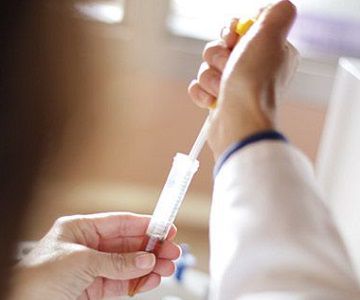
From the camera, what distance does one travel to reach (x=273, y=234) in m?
0.50

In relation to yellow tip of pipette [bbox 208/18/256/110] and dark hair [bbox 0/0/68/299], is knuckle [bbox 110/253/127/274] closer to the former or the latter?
yellow tip of pipette [bbox 208/18/256/110]

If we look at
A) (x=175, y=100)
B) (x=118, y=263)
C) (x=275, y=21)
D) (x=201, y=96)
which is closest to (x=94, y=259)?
(x=118, y=263)

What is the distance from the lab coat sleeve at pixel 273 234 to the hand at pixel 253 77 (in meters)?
0.05

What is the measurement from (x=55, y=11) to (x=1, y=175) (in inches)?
3.4

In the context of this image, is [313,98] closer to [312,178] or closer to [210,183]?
[210,183]

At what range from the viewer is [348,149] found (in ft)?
3.66

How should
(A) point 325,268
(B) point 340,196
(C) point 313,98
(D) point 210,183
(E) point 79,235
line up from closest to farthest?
(A) point 325,268
(E) point 79,235
(B) point 340,196
(C) point 313,98
(D) point 210,183

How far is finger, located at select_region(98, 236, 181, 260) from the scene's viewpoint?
0.77 metres

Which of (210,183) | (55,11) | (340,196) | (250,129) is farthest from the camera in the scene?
(210,183)

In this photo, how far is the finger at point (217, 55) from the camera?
2.40ft

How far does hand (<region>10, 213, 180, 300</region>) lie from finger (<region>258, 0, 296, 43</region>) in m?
0.27

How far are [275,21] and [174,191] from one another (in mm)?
225

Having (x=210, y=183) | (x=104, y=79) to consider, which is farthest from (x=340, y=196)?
(x=104, y=79)

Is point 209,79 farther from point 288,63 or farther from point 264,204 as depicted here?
point 264,204
